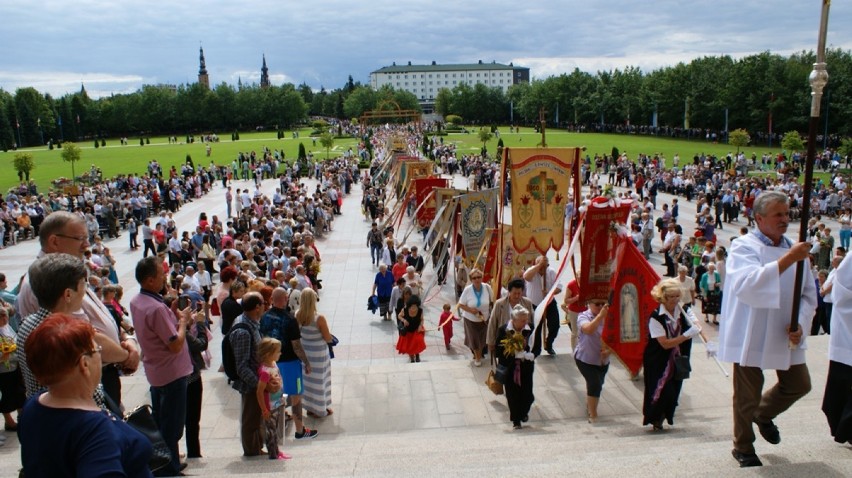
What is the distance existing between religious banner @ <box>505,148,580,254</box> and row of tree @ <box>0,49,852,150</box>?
55520mm

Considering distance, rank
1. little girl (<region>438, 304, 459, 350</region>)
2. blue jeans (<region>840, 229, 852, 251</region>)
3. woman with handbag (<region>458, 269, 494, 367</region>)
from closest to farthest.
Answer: woman with handbag (<region>458, 269, 494, 367</region>), little girl (<region>438, 304, 459, 350</region>), blue jeans (<region>840, 229, 852, 251</region>)

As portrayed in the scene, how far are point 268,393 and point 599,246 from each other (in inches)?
173

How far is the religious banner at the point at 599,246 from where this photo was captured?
780cm

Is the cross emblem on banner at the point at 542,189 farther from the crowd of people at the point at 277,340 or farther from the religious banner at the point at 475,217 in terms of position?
the religious banner at the point at 475,217

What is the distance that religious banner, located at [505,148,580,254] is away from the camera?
10281mm

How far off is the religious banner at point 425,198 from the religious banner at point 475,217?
3882 millimetres

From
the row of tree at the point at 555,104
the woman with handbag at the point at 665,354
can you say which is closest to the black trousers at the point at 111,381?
the woman with handbag at the point at 665,354

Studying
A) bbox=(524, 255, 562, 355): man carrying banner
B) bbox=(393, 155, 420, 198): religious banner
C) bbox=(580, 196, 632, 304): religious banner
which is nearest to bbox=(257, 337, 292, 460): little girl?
bbox=(580, 196, 632, 304): religious banner

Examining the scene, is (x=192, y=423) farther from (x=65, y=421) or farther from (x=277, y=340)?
(x=65, y=421)

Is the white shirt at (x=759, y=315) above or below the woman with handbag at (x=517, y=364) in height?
above

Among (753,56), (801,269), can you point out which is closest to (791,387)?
(801,269)

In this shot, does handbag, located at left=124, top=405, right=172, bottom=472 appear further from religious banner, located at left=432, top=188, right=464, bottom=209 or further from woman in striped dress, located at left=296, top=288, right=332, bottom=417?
religious banner, located at left=432, top=188, right=464, bottom=209

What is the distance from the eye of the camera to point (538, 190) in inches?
410

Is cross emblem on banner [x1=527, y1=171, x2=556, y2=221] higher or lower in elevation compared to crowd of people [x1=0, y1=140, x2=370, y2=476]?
higher
